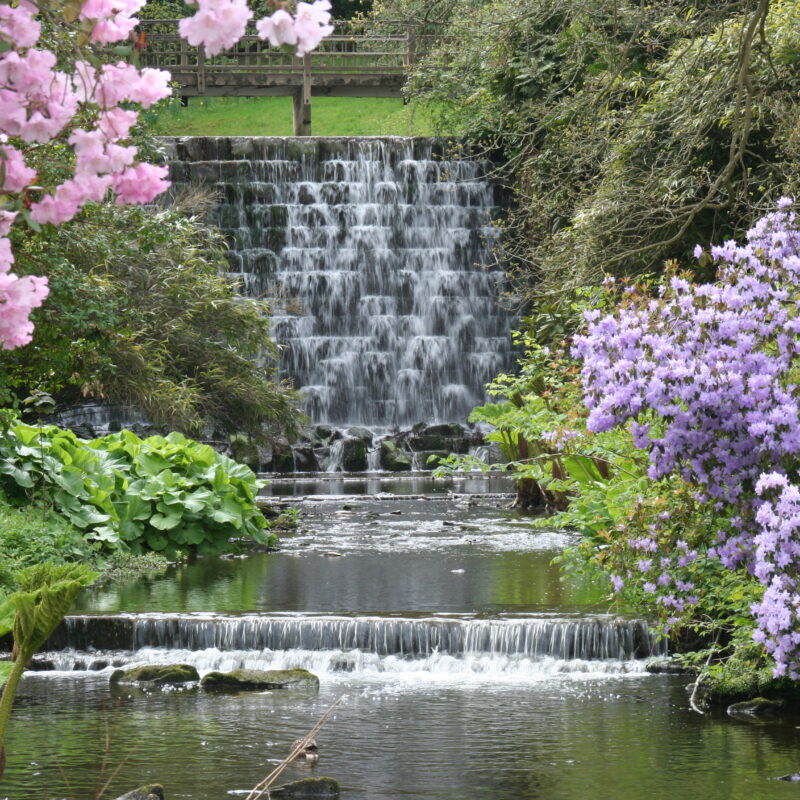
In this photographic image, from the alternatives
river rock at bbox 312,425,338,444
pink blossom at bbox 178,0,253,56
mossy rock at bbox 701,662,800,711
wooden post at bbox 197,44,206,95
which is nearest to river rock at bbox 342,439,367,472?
river rock at bbox 312,425,338,444

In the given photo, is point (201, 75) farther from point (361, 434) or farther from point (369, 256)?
point (361, 434)

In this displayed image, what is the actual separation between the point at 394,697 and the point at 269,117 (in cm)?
4354

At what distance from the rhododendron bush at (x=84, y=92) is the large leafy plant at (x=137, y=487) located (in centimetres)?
942

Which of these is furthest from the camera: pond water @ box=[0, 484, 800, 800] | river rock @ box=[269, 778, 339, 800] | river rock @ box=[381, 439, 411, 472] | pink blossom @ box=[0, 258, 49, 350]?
river rock @ box=[381, 439, 411, 472]

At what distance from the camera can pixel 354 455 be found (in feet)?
78.9

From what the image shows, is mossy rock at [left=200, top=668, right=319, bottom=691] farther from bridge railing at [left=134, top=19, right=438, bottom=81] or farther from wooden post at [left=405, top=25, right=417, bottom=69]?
bridge railing at [left=134, top=19, right=438, bottom=81]

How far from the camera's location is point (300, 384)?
26875 mm

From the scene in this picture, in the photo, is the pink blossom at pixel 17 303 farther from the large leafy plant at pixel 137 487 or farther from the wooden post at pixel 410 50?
the wooden post at pixel 410 50

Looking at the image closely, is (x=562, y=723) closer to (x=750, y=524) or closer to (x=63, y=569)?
(x=750, y=524)

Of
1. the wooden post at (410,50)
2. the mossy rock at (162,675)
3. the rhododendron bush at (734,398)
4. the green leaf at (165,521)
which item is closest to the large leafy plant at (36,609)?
the rhododendron bush at (734,398)

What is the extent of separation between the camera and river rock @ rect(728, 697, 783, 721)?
299 inches

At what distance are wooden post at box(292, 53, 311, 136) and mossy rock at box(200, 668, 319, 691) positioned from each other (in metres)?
23.8

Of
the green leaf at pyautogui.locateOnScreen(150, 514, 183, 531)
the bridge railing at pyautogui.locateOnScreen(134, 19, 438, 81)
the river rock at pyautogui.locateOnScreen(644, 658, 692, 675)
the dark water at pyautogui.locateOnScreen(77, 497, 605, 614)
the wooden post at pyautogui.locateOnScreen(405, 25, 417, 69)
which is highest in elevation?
the bridge railing at pyautogui.locateOnScreen(134, 19, 438, 81)

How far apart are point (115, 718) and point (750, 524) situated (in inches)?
138
